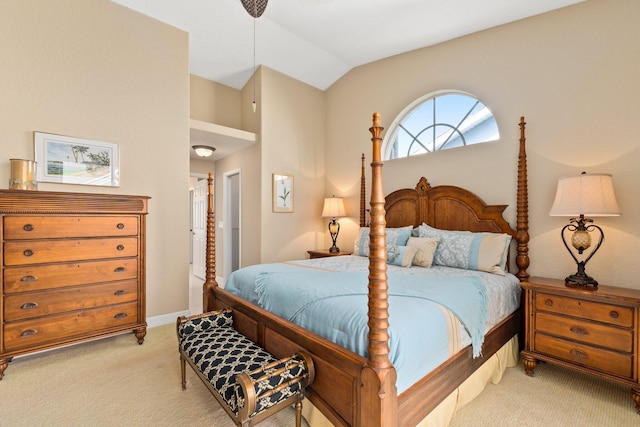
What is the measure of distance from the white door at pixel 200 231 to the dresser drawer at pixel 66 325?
3081mm

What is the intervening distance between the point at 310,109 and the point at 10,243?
3983 mm

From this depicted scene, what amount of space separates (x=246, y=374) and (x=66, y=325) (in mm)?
2152

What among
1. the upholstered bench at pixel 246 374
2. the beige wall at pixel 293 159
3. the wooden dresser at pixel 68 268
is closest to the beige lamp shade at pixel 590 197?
the upholstered bench at pixel 246 374

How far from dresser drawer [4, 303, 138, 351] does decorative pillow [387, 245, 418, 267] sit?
102 inches

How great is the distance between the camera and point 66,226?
2508 mm

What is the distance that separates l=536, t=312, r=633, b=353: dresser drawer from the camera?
1948 mm

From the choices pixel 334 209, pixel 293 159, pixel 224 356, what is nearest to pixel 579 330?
pixel 224 356

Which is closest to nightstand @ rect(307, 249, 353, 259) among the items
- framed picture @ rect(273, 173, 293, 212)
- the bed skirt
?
framed picture @ rect(273, 173, 293, 212)

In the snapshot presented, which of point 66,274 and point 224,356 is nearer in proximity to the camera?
point 224,356

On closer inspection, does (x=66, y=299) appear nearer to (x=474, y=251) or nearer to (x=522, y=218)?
(x=474, y=251)

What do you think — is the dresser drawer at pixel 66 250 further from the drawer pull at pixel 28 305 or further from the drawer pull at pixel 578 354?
the drawer pull at pixel 578 354

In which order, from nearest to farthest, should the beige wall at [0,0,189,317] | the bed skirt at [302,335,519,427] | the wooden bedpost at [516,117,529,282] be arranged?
the bed skirt at [302,335,519,427]
the beige wall at [0,0,189,317]
the wooden bedpost at [516,117,529,282]

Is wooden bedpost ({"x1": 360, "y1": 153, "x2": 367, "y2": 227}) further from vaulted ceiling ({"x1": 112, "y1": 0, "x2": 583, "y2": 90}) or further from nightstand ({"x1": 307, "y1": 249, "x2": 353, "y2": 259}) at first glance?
vaulted ceiling ({"x1": 112, "y1": 0, "x2": 583, "y2": 90})

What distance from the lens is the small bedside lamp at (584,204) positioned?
7.11 feet
